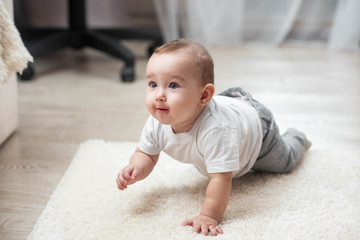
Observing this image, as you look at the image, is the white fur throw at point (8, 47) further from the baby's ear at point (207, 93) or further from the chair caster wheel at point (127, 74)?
the chair caster wheel at point (127, 74)

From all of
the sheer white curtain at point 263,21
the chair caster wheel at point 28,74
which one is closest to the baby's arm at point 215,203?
the chair caster wheel at point 28,74

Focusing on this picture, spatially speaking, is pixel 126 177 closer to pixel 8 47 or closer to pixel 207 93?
pixel 207 93

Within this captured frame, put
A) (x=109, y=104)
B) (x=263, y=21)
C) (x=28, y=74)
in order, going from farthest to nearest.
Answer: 1. (x=263, y=21)
2. (x=28, y=74)
3. (x=109, y=104)

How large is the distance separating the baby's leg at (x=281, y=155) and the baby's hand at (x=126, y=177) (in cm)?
29

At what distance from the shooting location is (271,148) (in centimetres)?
99

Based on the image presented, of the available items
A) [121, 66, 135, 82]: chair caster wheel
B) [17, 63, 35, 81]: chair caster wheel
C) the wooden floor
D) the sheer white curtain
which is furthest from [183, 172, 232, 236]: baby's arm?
the sheer white curtain

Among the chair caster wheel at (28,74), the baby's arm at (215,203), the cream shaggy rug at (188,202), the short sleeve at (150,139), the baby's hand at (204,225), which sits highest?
the short sleeve at (150,139)

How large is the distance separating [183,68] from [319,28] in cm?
187

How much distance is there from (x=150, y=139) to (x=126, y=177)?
98mm

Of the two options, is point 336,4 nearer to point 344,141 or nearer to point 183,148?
point 344,141

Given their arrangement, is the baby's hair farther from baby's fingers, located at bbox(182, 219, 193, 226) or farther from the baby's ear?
baby's fingers, located at bbox(182, 219, 193, 226)

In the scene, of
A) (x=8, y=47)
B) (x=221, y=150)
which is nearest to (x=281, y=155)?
(x=221, y=150)

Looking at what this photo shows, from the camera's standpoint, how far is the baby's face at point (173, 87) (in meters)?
0.79

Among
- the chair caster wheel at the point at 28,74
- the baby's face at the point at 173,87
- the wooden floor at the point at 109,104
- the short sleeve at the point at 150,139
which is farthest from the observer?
the chair caster wheel at the point at 28,74
